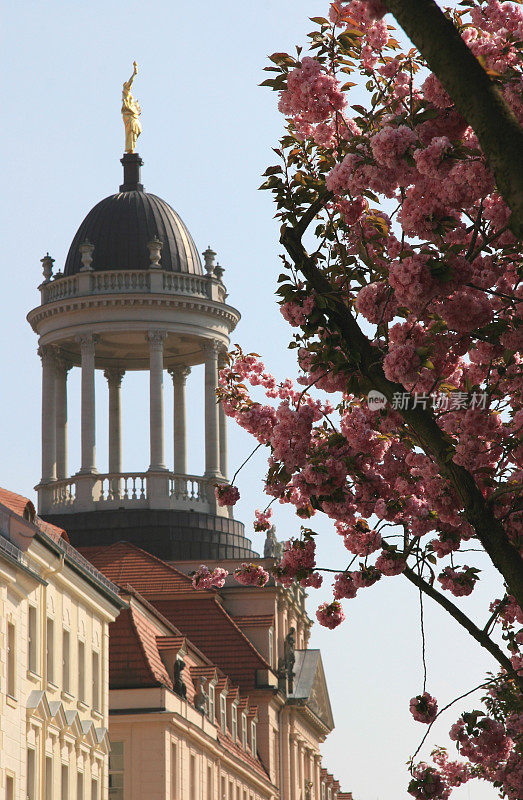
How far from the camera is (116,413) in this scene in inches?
3553

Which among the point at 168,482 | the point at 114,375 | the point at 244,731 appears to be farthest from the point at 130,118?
the point at 244,731

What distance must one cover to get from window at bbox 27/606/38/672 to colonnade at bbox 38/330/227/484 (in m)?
42.0

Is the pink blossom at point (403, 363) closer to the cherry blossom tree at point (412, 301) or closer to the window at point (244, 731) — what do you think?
the cherry blossom tree at point (412, 301)

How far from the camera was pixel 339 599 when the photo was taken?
58.0 feet

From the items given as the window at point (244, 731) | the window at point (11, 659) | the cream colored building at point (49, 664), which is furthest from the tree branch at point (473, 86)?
the window at point (244, 731)

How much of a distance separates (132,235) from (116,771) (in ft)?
124

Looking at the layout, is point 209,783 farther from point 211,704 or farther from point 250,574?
point 250,574

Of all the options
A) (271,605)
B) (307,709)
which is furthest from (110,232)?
(307,709)

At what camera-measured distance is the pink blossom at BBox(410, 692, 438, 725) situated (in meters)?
16.6

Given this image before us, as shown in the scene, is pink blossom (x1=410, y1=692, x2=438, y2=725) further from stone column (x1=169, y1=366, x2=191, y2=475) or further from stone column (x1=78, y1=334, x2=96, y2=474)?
stone column (x1=169, y1=366, x2=191, y2=475)

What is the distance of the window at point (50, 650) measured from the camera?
43.8m

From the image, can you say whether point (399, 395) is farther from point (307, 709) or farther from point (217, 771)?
point (307, 709)

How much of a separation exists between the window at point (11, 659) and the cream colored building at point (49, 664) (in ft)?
0.07

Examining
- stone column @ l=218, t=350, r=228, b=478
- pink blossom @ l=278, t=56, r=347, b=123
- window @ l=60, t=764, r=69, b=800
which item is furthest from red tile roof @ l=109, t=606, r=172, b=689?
pink blossom @ l=278, t=56, r=347, b=123
